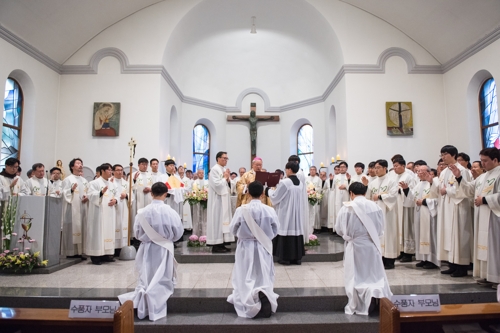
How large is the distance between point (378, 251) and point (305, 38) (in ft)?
36.3

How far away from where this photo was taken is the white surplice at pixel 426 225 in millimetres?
6285

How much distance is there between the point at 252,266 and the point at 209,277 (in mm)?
1675

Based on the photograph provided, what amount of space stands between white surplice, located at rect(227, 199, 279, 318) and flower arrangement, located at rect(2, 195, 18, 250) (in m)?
4.01

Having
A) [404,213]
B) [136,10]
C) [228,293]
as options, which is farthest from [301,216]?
[136,10]

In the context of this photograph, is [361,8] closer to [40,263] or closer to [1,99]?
[1,99]

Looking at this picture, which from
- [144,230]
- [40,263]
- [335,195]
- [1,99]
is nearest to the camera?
[144,230]

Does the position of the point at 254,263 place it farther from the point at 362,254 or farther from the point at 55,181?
the point at 55,181

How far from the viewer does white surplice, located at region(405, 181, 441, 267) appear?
6.29 metres

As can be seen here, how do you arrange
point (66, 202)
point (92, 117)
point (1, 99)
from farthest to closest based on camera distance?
1. point (92, 117)
2. point (1, 99)
3. point (66, 202)

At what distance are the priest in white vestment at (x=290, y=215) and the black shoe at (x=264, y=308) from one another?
2292 millimetres

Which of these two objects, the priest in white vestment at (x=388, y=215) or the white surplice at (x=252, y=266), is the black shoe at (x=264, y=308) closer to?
the white surplice at (x=252, y=266)

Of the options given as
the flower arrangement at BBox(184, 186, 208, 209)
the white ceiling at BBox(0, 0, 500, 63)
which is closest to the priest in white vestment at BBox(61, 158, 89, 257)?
the flower arrangement at BBox(184, 186, 208, 209)

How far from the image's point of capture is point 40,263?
20.3ft

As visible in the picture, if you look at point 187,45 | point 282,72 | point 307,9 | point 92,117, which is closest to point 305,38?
point 307,9
